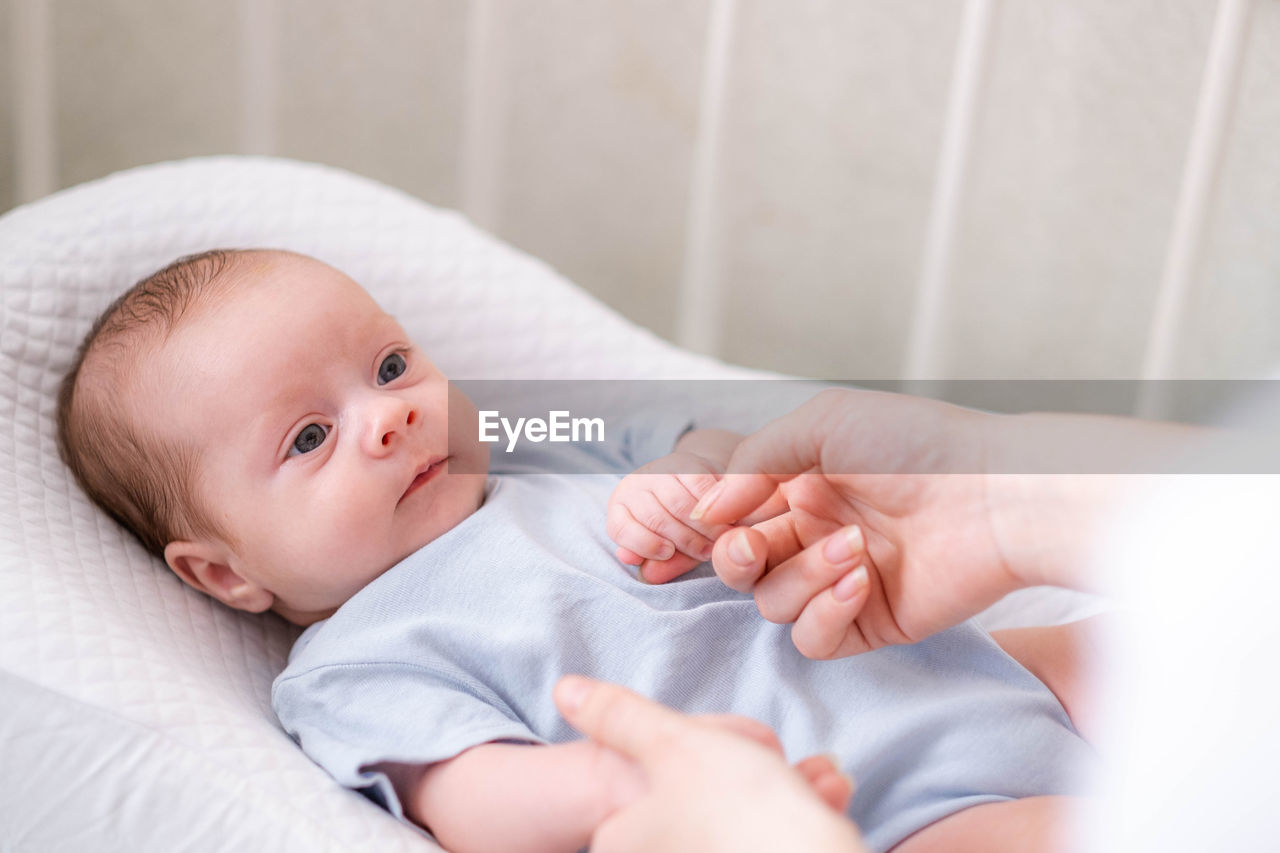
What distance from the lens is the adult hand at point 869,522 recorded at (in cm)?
53

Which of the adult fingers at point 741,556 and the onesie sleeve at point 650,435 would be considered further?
the onesie sleeve at point 650,435

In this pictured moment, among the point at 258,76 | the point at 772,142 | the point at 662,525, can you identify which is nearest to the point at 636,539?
the point at 662,525

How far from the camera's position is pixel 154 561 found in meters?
0.71

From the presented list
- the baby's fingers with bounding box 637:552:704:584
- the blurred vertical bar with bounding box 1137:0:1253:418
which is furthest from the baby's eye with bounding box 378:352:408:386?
the blurred vertical bar with bounding box 1137:0:1253:418

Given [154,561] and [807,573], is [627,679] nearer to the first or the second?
[807,573]

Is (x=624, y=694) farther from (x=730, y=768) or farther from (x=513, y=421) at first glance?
(x=513, y=421)

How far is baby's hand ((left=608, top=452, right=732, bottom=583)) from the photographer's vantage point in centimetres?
64

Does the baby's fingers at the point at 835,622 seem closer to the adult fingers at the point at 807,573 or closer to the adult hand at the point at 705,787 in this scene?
the adult fingers at the point at 807,573

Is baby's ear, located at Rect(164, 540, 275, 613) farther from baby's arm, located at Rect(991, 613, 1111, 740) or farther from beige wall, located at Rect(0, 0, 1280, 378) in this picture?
beige wall, located at Rect(0, 0, 1280, 378)

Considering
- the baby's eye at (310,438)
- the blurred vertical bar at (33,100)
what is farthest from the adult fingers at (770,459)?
the blurred vertical bar at (33,100)

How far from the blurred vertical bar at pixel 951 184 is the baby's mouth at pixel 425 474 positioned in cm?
58

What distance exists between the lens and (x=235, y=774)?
544 mm

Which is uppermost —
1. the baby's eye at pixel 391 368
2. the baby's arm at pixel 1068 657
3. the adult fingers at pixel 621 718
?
the baby's eye at pixel 391 368

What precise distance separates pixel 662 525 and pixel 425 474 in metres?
0.17
